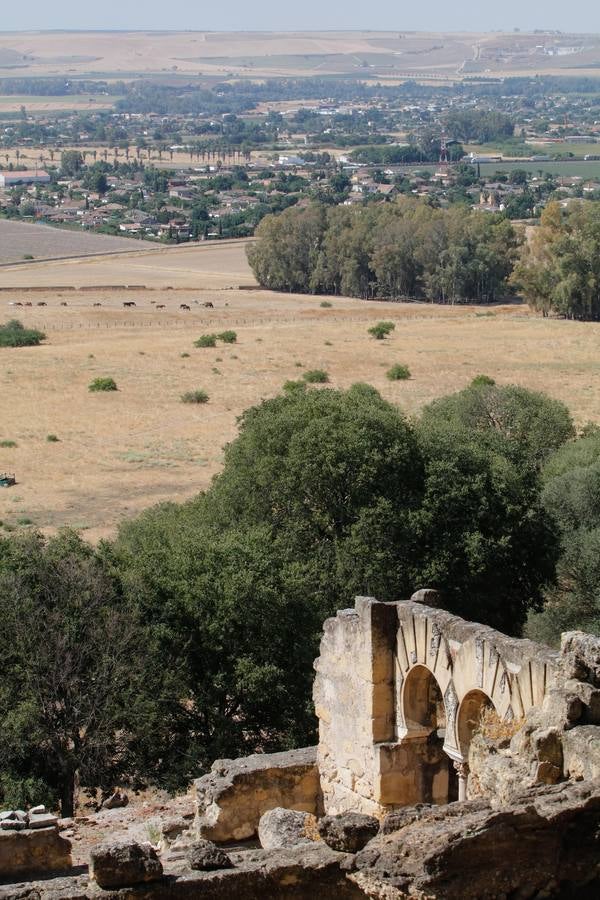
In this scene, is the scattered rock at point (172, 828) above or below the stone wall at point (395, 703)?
below

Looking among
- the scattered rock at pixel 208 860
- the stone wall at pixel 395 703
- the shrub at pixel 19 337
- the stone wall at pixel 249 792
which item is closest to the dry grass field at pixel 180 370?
the shrub at pixel 19 337

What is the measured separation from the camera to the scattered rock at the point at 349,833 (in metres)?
14.2

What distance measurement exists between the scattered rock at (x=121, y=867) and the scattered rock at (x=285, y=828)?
7.57ft

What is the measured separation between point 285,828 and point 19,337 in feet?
239

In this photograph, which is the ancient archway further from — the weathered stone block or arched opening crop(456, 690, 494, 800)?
the weathered stone block

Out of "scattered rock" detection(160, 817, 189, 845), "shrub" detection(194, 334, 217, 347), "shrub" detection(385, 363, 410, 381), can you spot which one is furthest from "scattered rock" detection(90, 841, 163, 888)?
"shrub" detection(194, 334, 217, 347)

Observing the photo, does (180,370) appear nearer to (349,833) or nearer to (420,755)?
(420,755)

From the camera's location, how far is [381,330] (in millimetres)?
89688

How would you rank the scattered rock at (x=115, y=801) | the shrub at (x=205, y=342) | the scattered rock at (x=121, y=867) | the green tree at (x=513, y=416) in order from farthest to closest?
1. the shrub at (x=205, y=342)
2. the green tree at (x=513, y=416)
3. the scattered rock at (x=115, y=801)
4. the scattered rock at (x=121, y=867)

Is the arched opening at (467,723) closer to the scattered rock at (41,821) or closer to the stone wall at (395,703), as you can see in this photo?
the stone wall at (395,703)

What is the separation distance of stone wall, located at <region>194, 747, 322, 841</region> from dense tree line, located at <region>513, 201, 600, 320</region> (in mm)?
83522

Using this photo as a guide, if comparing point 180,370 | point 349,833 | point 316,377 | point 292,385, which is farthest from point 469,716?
point 180,370

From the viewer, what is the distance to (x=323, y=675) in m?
20.7

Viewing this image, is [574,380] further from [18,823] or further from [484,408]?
[18,823]
